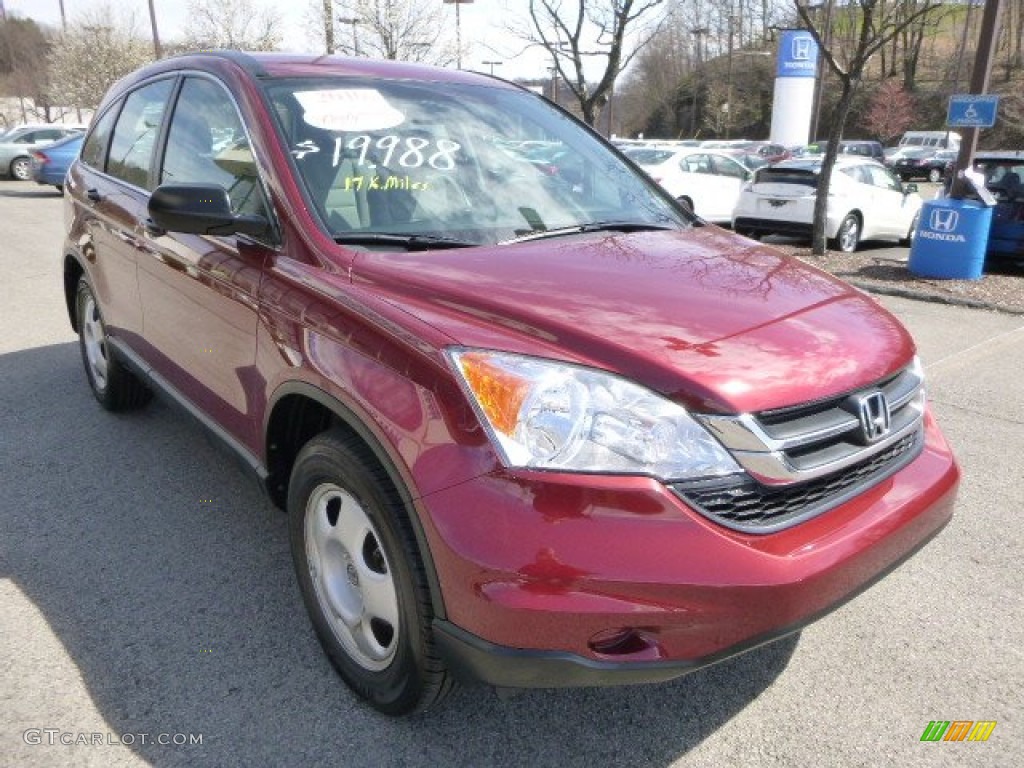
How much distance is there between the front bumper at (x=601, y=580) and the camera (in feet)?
5.73

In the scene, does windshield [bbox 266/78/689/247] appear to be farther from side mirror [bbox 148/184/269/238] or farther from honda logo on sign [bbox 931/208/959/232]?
honda logo on sign [bbox 931/208/959/232]

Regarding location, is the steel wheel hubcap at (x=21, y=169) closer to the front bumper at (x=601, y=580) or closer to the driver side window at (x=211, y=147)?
the driver side window at (x=211, y=147)

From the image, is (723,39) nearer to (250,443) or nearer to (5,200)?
(5,200)

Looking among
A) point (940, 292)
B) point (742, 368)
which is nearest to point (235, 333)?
point (742, 368)

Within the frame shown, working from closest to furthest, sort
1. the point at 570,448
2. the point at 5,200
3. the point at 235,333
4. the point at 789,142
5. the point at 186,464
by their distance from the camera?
the point at 570,448
the point at 235,333
the point at 186,464
the point at 5,200
the point at 789,142

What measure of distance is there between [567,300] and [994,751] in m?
1.68

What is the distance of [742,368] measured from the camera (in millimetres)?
1908

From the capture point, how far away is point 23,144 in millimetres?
22656

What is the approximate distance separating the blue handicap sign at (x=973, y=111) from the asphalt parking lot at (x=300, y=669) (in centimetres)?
624

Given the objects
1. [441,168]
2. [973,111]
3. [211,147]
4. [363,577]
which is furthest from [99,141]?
[973,111]

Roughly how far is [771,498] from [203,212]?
184cm

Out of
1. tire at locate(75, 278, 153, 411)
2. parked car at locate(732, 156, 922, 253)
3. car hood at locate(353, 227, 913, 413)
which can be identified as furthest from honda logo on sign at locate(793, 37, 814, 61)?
car hood at locate(353, 227, 913, 413)

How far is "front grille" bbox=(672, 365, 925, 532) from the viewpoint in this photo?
1824 mm

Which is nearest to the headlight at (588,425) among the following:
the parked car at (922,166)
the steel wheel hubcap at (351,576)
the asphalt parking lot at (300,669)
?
the steel wheel hubcap at (351,576)
